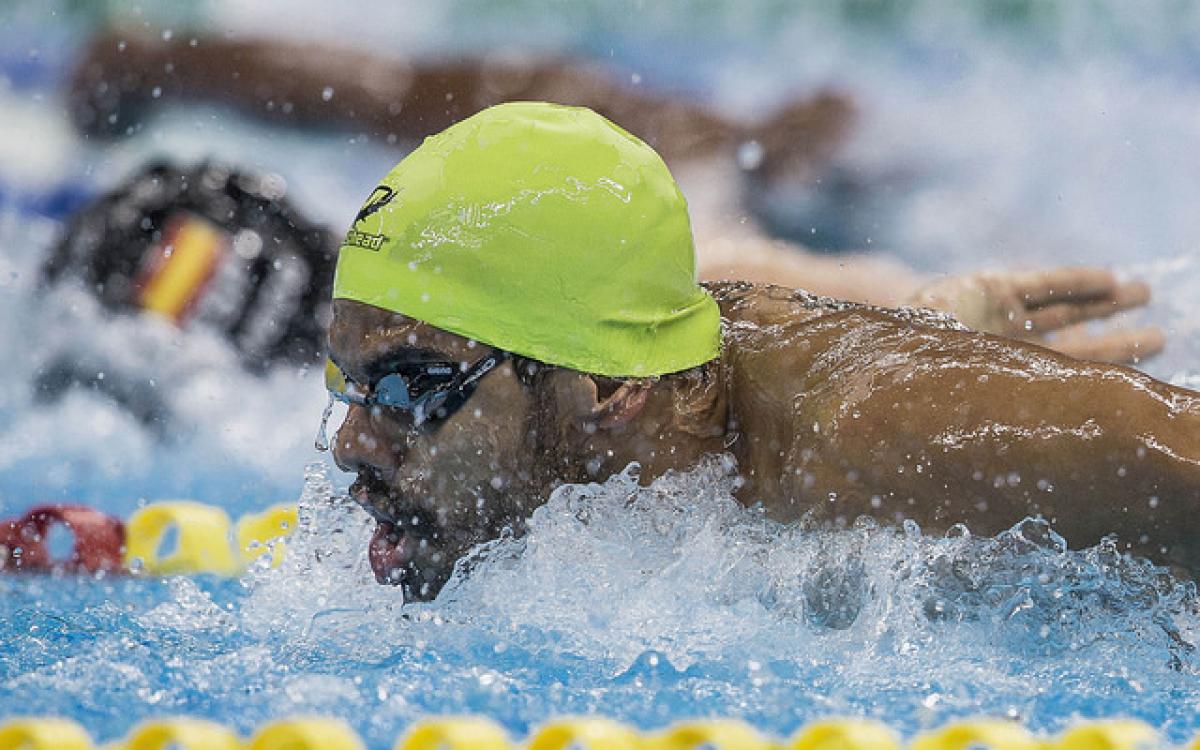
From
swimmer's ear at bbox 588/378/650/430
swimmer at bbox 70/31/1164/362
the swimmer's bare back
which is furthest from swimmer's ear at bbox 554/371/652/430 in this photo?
swimmer at bbox 70/31/1164/362

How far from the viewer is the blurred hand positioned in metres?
3.29

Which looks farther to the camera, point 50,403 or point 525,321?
point 50,403

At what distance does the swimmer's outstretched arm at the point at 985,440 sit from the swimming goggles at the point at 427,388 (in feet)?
1.26

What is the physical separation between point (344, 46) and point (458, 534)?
369cm

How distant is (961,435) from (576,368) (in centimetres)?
52

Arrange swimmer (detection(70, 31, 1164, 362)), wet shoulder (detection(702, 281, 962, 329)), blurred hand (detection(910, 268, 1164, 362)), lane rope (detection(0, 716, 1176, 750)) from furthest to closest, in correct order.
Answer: swimmer (detection(70, 31, 1164, 362))
blurred hand (detection(910, 268, 1164, 362))
wet shoulder (detection(702, 281, 962, 329))
lane rope (detection(0, 716, 1176, 750))

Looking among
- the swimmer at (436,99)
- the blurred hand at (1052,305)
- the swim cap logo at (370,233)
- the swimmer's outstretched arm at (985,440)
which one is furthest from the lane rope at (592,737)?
the swimmer at (436,99)

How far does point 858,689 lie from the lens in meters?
1.72

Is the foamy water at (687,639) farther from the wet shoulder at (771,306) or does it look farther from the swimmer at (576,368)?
the wet shoulder at (771,306)

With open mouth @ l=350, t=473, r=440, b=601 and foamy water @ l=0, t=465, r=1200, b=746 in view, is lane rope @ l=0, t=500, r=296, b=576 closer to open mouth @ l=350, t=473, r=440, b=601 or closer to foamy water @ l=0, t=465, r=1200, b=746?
foamy water @ l=0, t=465, r=1200, b=746

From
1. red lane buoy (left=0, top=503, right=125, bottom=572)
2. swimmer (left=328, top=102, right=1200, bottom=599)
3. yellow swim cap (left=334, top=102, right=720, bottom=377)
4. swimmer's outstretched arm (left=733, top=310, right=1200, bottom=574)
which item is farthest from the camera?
red lane buoy (left=0, top=503, right=125, bottom=572)

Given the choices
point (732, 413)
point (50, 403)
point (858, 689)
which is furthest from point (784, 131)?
point (858, 689)

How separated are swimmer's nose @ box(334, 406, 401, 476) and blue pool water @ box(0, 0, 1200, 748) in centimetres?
18

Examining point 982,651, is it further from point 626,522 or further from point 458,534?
point 458,534
